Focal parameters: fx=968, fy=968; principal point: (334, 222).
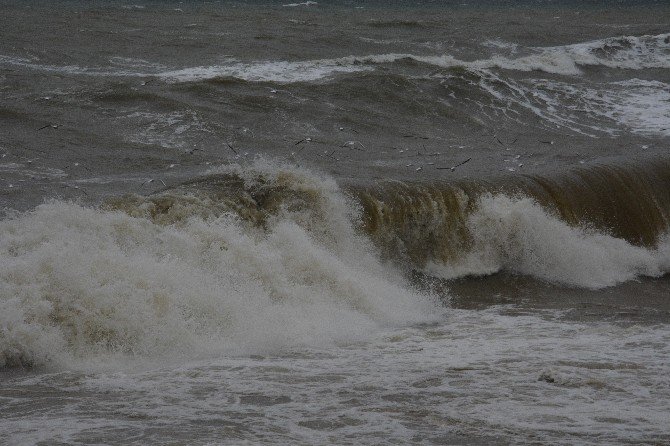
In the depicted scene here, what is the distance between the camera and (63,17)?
29125mm

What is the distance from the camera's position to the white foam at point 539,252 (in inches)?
462

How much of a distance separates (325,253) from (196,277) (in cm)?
192

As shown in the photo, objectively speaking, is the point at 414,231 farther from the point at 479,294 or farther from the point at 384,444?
the point at 384,444

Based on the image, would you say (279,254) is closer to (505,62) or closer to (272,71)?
(272,71)

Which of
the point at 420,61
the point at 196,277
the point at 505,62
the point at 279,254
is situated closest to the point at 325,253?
the point at 279,254

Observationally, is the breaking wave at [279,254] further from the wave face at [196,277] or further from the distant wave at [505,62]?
the distant wave at [505,62]

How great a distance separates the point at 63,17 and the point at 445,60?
12.3 meters

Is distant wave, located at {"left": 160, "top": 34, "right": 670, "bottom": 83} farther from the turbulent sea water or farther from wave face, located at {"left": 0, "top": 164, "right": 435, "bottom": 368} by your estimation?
wave face, located at {"left": 0, "top": 164, "right": 435, "bottom": 368}


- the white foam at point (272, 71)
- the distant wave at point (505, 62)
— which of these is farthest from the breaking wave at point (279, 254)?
the distant wave at point (505, 62)

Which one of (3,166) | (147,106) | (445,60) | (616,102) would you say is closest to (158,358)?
(3,166)

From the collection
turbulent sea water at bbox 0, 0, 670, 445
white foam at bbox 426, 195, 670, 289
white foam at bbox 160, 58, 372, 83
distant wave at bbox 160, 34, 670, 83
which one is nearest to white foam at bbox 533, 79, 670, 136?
turbulent sea water at bbox 0, 0, 670, 445

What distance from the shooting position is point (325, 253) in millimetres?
10461

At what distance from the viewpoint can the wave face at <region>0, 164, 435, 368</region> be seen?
25.2ft

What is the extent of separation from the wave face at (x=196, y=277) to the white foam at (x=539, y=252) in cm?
148
